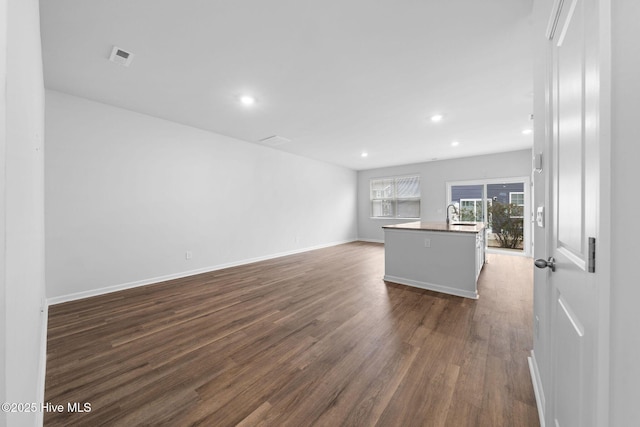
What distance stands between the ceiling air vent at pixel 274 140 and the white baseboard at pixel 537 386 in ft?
15.1

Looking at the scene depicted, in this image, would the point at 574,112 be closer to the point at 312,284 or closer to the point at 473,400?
the point at 473,400

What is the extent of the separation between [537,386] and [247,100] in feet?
12.6

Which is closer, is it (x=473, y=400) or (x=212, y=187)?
(x=473, y=400)

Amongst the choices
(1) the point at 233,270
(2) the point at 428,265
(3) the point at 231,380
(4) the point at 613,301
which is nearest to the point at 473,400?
(4) the point at 613,301

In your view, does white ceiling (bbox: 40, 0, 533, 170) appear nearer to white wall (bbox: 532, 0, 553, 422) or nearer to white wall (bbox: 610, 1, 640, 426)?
white wall (bbox: 532, 0, 553, 422)

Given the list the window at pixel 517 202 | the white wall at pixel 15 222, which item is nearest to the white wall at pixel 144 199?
the white wall at pixel 15 222

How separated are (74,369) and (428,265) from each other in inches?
144

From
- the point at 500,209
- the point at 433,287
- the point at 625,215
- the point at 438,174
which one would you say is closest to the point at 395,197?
the point at 438,174

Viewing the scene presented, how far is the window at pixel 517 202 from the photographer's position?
5.77 m

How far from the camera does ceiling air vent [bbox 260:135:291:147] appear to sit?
187 inches

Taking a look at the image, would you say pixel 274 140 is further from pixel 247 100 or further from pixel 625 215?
pixel 625 215

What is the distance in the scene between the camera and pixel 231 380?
159 centimetres

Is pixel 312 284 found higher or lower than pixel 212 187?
lower

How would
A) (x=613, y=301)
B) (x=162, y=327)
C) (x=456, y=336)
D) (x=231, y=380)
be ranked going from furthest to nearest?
1. (x=162, y=327)
2. (x=456, y=336)
3. (x=231, y=380)
4. (x=613, y=301)
